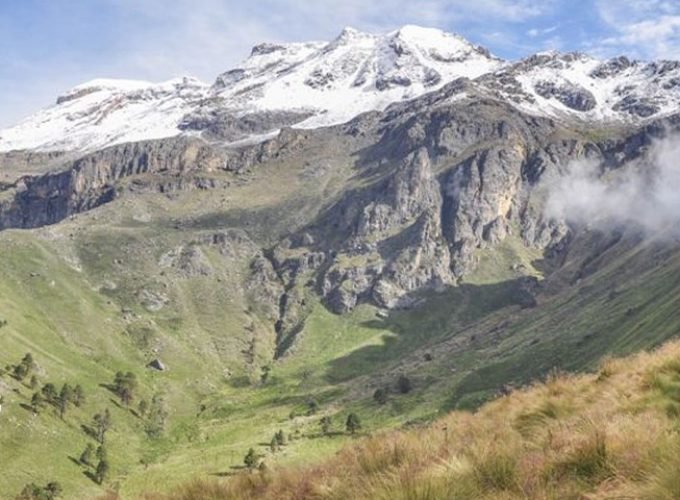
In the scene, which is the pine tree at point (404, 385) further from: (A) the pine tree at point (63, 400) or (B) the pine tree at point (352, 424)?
(A) the pine tree at point (63, 400)

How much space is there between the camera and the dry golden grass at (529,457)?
10.4m

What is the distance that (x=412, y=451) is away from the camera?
13617 millimetres

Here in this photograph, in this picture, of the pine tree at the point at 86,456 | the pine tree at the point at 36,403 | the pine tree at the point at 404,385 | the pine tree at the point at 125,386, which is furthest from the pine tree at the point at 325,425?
the pine tree at the point at 36,403

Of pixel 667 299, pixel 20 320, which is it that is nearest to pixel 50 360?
pixel 20 320

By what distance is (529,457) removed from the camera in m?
12.2

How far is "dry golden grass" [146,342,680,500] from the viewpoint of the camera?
34.2ft

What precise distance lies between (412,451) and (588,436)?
333cm

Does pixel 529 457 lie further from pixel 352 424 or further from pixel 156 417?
pixel 156 417

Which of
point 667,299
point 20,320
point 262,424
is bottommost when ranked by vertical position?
point 262,424

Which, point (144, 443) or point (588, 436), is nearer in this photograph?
point (588, 436)

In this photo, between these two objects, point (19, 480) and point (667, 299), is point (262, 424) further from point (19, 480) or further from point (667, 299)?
point (667, 299)

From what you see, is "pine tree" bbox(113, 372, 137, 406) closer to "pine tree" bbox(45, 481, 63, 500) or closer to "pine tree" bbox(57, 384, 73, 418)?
"pine tree" bbox(57, 384, 73, 418)

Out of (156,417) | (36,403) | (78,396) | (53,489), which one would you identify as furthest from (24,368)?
(53,489)

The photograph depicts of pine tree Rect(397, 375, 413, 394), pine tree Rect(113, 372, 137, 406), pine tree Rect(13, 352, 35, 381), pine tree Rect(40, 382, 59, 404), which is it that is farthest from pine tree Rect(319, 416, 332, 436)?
pine tree Rect(13, 352, 35, 381)
